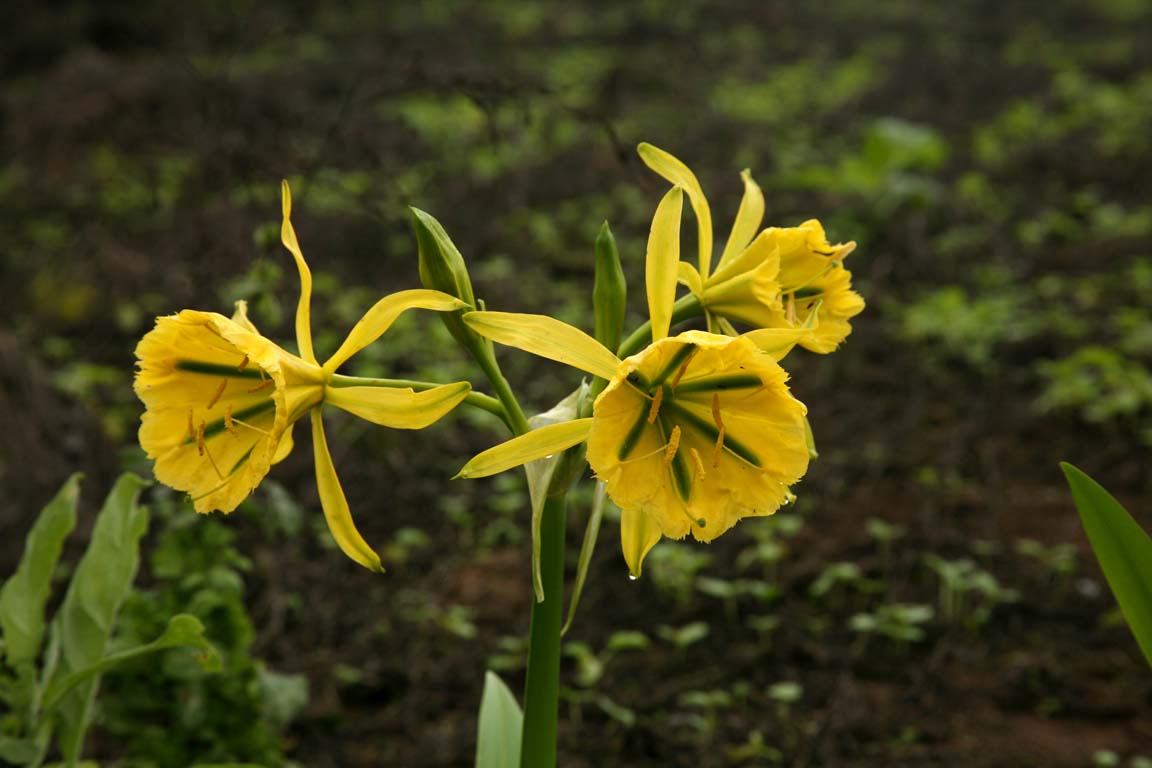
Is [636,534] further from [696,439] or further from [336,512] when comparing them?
[336,512]

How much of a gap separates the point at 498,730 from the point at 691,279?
85 cm

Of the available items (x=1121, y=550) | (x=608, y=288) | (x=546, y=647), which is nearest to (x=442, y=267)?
(x=608, y=288)

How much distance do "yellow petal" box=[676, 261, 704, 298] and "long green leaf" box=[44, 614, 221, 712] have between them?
92 cm

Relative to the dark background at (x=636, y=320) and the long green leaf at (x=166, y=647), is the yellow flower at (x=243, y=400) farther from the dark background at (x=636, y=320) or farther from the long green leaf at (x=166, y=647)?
the dark background at (x=636, y=320)

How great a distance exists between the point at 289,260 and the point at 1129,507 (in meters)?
3.14

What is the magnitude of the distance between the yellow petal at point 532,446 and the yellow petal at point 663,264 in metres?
0.18

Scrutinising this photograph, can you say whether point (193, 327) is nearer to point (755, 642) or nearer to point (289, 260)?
point (755, 642)

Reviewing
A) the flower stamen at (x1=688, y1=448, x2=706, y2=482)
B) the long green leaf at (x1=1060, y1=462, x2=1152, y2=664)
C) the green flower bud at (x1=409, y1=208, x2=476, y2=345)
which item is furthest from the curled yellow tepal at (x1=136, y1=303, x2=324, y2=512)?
the long green leaf at (x1=1060, y1=462, x2=1152, y2=664)

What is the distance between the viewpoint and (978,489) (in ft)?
12.0

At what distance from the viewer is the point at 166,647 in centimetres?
185

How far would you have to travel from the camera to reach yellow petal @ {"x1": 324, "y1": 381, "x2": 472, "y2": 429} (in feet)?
4.88

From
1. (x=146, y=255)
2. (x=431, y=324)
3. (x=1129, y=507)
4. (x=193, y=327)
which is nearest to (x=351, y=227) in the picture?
(x=146, y=255)

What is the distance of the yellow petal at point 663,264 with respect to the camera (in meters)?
1.57

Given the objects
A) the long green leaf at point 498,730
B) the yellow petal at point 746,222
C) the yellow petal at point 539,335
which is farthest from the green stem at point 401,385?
the long green leaf at point 498,730
